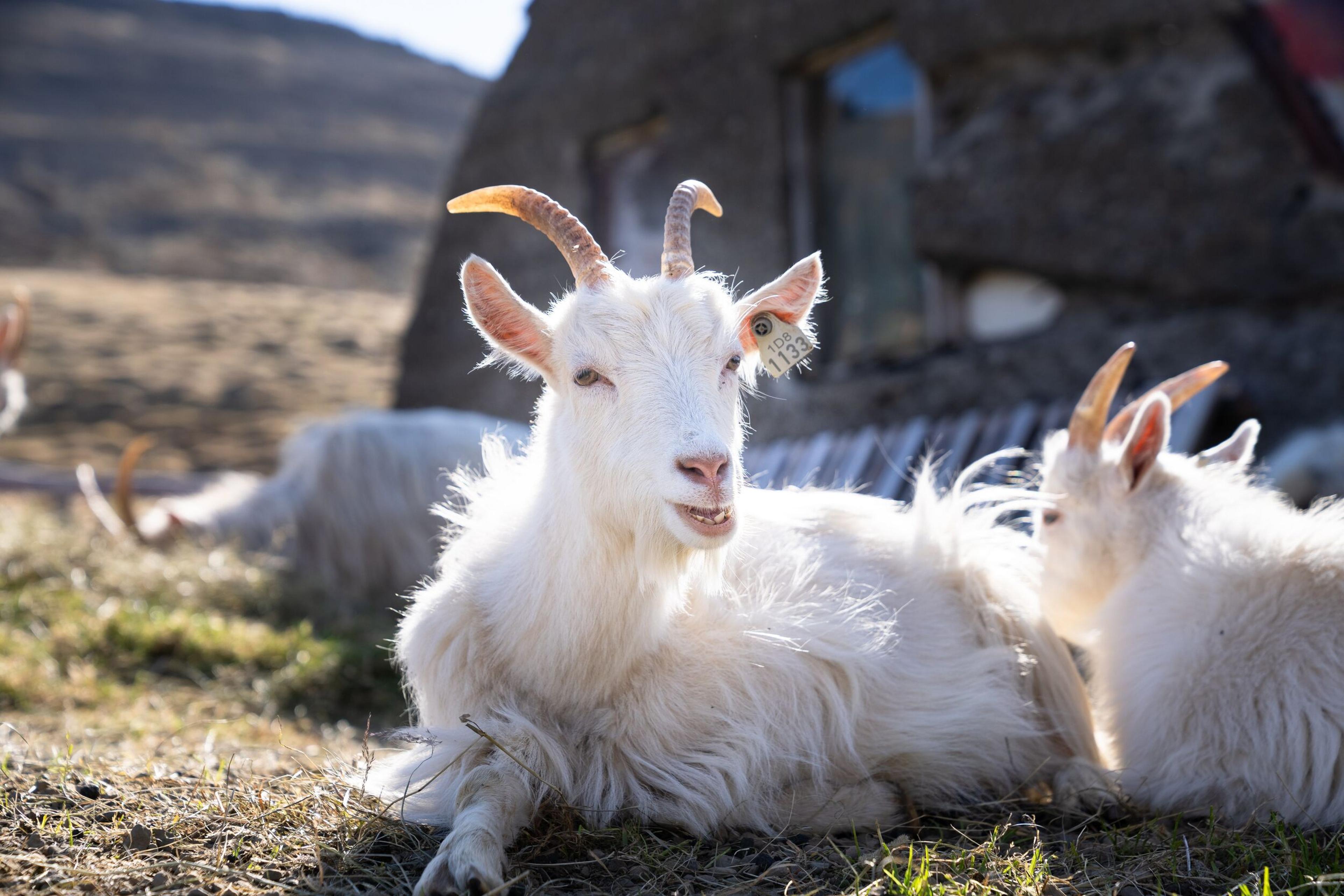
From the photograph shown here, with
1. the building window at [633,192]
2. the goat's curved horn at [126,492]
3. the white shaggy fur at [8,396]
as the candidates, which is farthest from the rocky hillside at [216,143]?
the white shaggy fur at [8,396]

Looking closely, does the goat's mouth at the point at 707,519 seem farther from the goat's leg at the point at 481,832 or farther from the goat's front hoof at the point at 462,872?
the goat's front hoof at the point at 462,872

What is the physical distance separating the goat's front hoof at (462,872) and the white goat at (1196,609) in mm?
1636

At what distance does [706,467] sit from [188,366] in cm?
1984

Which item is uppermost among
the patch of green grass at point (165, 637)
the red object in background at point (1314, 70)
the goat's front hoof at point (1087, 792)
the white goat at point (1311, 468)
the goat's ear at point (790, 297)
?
the red object in background at point (1314, 70)

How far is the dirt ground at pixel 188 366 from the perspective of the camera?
15.0m

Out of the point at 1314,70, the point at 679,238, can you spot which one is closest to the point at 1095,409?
the point at 679,238

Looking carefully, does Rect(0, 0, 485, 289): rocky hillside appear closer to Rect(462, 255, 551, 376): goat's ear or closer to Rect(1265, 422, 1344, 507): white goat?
Rect(1265, 422, 1344, 507): white goat

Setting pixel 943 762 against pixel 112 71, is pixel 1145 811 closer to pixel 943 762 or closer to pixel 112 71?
pixel 943 762

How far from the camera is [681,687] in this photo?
9.23 ft

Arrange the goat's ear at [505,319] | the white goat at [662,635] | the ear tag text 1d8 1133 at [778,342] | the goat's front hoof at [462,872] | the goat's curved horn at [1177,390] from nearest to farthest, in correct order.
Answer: the goat's front hoof at [462,872]
the white goat at [662,635]
the goat's ear at [505,319]
the ear tag text 1d8 1133 at [778,342]
the goat's curved horn at [1177,390]

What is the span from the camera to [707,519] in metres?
2.54

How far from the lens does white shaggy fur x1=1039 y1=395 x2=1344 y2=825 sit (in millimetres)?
2736

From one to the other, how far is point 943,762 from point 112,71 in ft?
176

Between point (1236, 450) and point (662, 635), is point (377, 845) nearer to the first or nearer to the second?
point (662, 635)
